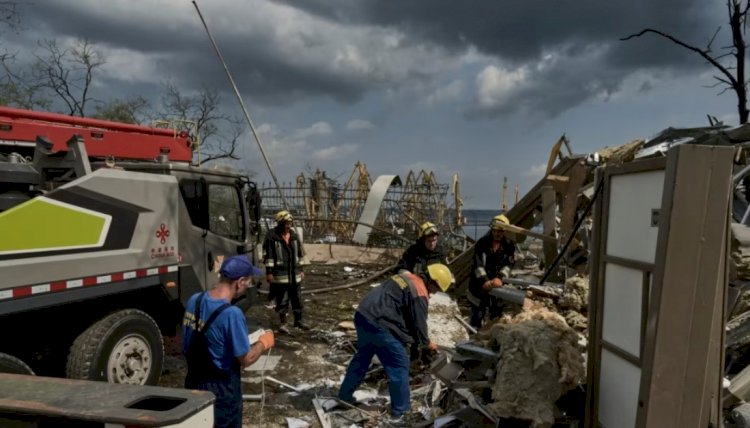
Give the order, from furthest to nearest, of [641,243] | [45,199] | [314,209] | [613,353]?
1. [314,209]
2. [45,199]
3. [613,353]
4. [641,243]

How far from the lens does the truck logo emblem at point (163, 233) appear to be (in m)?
5.19

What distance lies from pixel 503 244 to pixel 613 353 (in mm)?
3700

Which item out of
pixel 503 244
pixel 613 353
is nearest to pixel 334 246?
pixel 503 244

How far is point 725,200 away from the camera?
2322mm

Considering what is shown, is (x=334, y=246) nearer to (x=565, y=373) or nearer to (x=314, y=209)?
(x=314, y=209)

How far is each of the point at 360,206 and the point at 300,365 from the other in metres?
12.7

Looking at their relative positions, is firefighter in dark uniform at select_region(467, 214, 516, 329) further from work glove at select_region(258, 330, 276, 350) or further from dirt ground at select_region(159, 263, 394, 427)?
work glove at select_region(258, 330, 276, 350)

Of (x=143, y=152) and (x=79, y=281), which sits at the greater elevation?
(x=143, y=152)

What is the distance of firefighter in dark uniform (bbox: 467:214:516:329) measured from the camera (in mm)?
6559

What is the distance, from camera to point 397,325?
4.77 meters

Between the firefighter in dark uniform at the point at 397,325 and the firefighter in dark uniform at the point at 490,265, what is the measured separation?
185 centimetres

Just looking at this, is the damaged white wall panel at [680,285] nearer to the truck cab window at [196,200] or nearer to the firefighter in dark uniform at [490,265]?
the firefighter in dark uniform at [490,265]

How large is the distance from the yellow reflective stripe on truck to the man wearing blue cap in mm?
1562

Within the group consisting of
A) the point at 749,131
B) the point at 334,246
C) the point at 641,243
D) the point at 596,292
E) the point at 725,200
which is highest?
the point at 749,131
